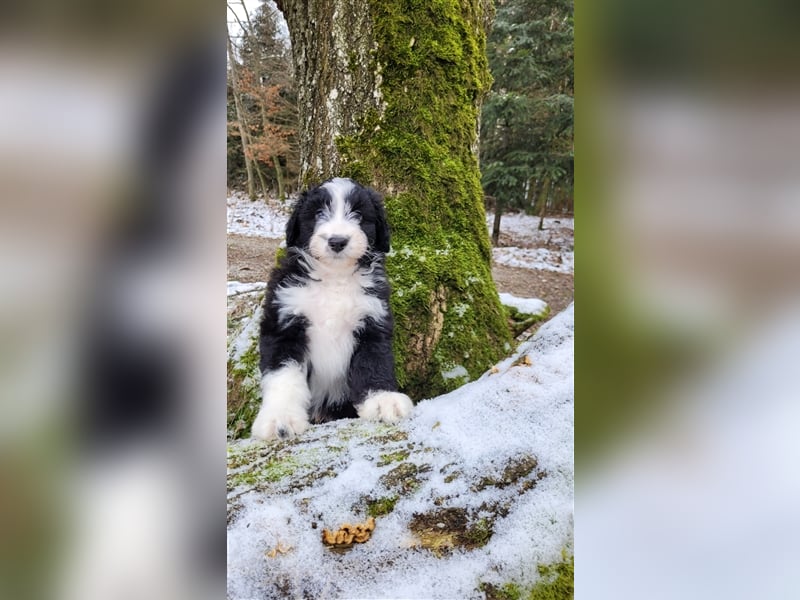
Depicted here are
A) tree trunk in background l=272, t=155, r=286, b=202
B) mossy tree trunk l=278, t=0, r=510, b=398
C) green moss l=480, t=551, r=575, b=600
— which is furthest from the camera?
mossy tree trunk l=278, t=0, r=510, b=398

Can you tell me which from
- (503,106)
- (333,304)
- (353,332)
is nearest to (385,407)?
(353,332)

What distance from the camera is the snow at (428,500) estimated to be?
5.07 ft

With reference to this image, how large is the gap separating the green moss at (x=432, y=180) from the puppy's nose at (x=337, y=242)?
0.21 metres

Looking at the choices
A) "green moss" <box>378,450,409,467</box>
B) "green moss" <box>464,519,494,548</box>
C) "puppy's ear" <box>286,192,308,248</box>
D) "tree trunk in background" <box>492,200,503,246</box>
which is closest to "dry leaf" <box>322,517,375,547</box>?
"green moss" <box>378,450,409,467</box>

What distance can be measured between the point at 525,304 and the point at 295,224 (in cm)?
85

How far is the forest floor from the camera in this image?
1.63 meters

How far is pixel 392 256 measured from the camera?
1743 mm

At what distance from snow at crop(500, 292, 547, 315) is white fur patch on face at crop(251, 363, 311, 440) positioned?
0.76 metres

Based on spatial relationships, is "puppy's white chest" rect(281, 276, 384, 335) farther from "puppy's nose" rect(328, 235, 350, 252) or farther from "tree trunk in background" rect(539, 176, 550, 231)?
"tree trunk in background" rect(539, 176, 550, 231)

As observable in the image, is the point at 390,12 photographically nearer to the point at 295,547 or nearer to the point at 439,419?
the point at 439,419

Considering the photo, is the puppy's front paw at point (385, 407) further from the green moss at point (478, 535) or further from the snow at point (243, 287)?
the snow at point (243, 287)
